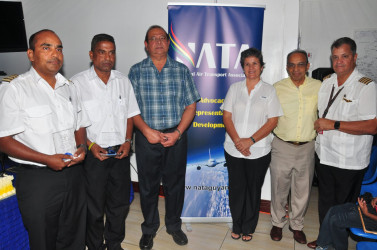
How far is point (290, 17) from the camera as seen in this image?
3072 millimetres

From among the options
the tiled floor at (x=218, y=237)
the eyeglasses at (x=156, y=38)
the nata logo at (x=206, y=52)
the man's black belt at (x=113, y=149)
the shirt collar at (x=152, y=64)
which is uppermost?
the eyeglasses at (x=156, y=38)

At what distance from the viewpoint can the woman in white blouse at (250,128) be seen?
246 cm

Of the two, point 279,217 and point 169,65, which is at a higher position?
point 169,65

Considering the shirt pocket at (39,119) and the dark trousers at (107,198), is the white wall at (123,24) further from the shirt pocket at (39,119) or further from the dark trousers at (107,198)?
the shirt pocket at (39,119)

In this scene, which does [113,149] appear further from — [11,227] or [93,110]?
[11,227]

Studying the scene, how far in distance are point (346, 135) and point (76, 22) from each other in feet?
11.8

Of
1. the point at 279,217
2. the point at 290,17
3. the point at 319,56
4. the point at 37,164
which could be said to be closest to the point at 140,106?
the point at 37,164

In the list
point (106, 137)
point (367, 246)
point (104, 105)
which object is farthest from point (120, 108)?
point (367, 246)

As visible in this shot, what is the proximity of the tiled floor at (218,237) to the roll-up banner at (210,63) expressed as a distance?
287 mm

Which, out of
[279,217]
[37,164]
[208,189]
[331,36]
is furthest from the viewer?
[331,36]

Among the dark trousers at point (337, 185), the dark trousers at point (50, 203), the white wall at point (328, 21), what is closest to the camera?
the dark trousers at point (50, 203)

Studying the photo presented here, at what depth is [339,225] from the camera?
2.02m

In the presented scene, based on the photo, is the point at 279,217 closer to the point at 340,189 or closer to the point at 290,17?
the point at 340,189

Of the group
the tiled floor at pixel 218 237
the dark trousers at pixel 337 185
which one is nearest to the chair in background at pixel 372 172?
the dark trousers at pixel 337 185
